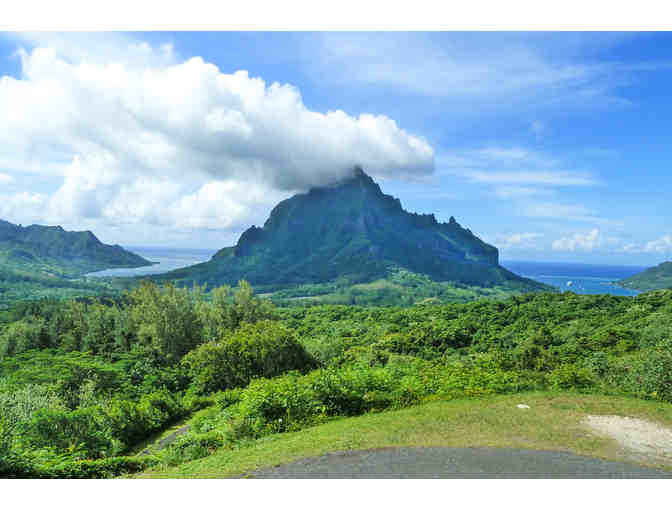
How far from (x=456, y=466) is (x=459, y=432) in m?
1.94

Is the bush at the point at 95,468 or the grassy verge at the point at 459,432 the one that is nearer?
the bush at the point at 95,468

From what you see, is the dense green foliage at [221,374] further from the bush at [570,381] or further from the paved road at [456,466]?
the paved road at [456,466]

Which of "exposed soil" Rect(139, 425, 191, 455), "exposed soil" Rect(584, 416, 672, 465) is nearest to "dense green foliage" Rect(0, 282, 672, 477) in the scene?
"exposed soil" Rect(139, 425, 191, 455)

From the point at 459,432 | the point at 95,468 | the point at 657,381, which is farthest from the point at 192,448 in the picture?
the point at 657,381

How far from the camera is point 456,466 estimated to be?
7.63 m

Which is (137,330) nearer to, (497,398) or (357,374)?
(357,374)

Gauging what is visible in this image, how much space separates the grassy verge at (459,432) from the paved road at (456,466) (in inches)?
12.4

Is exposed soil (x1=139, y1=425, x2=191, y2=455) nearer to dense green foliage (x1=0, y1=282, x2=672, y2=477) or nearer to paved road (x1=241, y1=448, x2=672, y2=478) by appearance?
dense green foliage (x1=0, y1=282, x2=672, y2=477)

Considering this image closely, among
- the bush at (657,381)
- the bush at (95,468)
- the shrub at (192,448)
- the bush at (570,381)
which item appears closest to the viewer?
the bush at (95,468)

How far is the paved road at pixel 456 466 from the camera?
736 centimetres

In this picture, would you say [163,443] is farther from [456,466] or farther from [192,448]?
[456,466]

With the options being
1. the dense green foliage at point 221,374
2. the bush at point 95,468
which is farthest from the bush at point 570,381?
the bush at point 95,468
